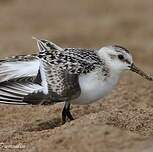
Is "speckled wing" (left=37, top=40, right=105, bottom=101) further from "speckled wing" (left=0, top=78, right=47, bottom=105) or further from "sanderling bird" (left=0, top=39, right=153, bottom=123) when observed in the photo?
"speckled wing" (left=0, top=78, right=47, bottom=105)

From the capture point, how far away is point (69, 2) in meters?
16.1

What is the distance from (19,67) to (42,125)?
2.62 ft

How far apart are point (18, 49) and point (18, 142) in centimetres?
584

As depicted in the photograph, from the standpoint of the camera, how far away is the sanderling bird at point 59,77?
6828mm

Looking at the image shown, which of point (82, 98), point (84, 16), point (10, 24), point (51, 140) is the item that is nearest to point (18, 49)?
point (10, 24)

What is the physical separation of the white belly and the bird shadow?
0.52m

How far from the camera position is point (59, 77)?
22.7 feet

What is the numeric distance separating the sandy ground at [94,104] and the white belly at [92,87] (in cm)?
17

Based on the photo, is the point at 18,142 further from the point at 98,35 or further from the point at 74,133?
the point at 98,35

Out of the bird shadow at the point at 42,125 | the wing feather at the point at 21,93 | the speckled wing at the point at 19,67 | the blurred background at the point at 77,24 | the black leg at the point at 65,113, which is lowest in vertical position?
the blurred background at the point at 77,24

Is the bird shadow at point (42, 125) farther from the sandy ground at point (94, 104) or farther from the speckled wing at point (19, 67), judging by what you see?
the speckled wing at point (19, 67)

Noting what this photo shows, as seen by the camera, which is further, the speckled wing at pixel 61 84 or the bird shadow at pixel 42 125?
the bird shadow at pixel 42 125

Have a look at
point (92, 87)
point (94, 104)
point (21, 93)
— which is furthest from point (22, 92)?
point (94, 104)

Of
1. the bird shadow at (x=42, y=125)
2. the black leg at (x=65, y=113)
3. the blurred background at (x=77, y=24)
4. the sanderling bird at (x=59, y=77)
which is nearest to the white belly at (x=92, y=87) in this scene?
the sanderling bird at (x=59, y=77)
